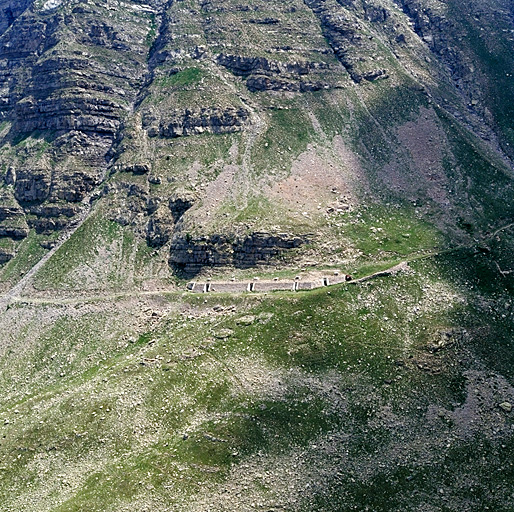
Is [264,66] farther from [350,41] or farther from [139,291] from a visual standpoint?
[139,291]

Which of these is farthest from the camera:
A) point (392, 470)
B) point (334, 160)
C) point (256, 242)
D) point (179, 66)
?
point (179, 66)

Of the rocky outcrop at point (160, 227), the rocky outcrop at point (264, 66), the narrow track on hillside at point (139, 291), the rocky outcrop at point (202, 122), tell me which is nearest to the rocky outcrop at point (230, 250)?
the narrow track on hillside at point (139, 291)

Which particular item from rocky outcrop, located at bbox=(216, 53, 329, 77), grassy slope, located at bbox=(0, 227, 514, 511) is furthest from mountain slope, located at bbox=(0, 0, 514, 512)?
rocky outcrop, located at bbox=(216, 53, 329, 77)

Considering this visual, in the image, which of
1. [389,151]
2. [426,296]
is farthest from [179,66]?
[426,296]

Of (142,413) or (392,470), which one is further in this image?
(142,413)

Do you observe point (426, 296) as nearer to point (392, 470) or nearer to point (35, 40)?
point (392, 470)

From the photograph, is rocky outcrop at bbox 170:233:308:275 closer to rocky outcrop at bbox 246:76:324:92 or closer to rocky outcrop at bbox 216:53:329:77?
rocky outcrop at bbox 246:76:324:92
